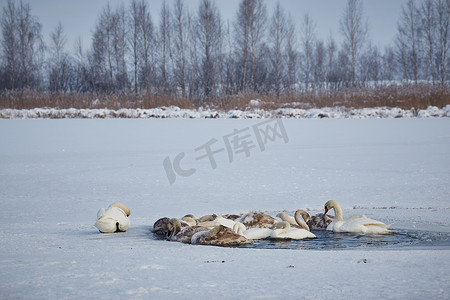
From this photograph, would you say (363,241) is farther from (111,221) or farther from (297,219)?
(111,221)

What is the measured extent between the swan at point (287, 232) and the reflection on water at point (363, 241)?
4cm

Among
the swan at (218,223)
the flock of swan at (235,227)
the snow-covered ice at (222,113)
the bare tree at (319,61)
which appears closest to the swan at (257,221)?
the flock of swan at (235,227)

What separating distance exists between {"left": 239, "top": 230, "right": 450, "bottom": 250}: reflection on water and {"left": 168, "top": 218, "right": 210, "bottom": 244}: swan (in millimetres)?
403

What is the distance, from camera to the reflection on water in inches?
138

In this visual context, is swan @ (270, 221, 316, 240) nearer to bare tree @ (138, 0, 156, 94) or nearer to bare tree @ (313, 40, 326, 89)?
bare tree @ (138, 0, 156, 94)

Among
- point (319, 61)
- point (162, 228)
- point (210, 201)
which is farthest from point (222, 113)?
point (319, 61)

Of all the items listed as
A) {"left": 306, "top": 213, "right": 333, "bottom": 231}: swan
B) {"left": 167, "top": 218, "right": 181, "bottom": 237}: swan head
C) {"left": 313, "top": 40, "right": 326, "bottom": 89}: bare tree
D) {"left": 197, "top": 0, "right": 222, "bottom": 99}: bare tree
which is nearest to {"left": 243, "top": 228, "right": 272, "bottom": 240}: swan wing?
{"left": 167, "top": 218, "right": 181, "bottom": 237}: swan head

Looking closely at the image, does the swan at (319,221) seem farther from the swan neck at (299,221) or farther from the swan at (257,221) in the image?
the swan at (257,221)

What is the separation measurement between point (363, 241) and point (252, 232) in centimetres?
81

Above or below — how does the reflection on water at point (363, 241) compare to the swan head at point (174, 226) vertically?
below

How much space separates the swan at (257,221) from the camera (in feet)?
13.4

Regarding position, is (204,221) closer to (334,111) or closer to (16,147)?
(16,147)

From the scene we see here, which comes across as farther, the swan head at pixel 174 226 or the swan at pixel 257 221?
the swan at pixel 257 221

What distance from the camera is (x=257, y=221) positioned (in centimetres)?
411
